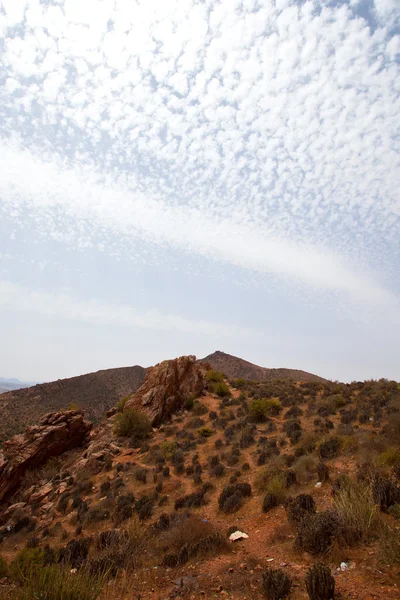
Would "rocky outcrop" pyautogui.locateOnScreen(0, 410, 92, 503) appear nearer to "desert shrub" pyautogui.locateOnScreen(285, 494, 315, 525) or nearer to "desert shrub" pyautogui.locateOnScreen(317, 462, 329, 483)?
"desert shrub" pyautogui.locateOnScreen(285, 494, 315, 525)

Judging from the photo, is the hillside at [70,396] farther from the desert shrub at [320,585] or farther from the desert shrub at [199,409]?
the desert shrub at [320,585]

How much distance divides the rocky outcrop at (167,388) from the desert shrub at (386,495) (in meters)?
18.4

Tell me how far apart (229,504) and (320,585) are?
6678 millimetres

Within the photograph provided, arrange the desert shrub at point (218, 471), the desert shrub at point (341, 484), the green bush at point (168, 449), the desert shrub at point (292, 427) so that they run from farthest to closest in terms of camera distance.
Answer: the green bush at point (168, 449), the desert shrub at point (292, 427), the desert shrub at point (218, 471), the desert shrub at point (341, 484)

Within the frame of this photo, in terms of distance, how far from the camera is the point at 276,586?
559cm

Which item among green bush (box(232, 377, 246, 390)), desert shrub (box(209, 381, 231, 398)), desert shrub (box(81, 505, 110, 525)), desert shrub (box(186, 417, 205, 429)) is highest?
green bush (box(232, 377, 246, 390))

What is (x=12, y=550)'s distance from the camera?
543 inches

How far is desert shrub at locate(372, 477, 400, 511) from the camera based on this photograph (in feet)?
25.5

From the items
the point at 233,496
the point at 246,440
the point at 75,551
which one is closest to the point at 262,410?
the point at 246,440

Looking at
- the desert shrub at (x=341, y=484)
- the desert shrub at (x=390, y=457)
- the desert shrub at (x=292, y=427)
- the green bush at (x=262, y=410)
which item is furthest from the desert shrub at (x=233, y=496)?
the green bush at (x=262, y=410)

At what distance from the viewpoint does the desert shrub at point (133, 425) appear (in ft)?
74.2

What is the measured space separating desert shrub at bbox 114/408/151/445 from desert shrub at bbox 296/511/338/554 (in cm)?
1673

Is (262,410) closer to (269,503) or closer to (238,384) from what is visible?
(238,384)

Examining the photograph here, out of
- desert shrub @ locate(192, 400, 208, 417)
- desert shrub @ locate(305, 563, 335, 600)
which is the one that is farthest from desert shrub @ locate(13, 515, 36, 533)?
desert shrub @ locate(305, 563, 335, 600)
